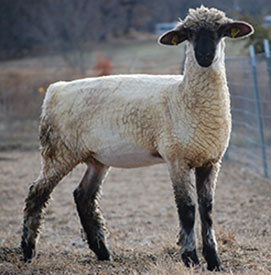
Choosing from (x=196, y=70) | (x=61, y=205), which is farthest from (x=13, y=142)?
(x=196, y=70)

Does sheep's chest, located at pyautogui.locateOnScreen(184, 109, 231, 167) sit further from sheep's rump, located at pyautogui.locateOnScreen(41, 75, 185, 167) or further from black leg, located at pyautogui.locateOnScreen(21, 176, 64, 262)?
black leg, located at pyautogui.locateOnScreen(21, 176, 64, 262)

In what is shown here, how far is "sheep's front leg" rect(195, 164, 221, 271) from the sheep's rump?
481 mm

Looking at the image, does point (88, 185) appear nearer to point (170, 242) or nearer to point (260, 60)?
point (170, 242)

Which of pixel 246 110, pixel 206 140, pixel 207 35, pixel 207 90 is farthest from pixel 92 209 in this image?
pixel 246 110

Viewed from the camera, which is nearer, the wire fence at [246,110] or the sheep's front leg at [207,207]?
the sheep's front leg at [207,207]

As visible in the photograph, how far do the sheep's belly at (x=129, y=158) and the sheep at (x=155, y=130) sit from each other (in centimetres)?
1

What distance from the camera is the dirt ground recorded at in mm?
4758

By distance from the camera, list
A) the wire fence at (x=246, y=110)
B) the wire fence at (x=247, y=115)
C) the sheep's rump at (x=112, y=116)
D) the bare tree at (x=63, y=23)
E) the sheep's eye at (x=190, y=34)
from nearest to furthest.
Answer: the sheep's eye at (x=190, y=34) → the sheep's rump at (x=112, y=116) → the wire fence at (x=247, y=115) → the wire fence at (x=246, y=110) → the bare tree at (x=63, y=23)

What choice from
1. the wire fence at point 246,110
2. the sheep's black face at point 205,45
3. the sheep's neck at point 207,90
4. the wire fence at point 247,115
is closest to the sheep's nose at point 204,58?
the sheep's black face at point 205,45

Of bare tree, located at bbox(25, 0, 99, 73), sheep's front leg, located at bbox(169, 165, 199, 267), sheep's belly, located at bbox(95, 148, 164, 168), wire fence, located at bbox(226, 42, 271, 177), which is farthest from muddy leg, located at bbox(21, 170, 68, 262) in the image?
bare tree, located at bbox(25, 0, 99, 73)

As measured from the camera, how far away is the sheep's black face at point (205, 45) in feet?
13.9

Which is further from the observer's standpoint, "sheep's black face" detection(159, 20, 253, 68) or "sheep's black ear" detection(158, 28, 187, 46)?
"sheep's black ear" detection(158, 28, 187, 46)

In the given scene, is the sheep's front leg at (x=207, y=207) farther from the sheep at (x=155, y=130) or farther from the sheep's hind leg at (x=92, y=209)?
the sheep's hind leg at (x=92, y=209)

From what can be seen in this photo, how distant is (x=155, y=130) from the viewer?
4.61m
